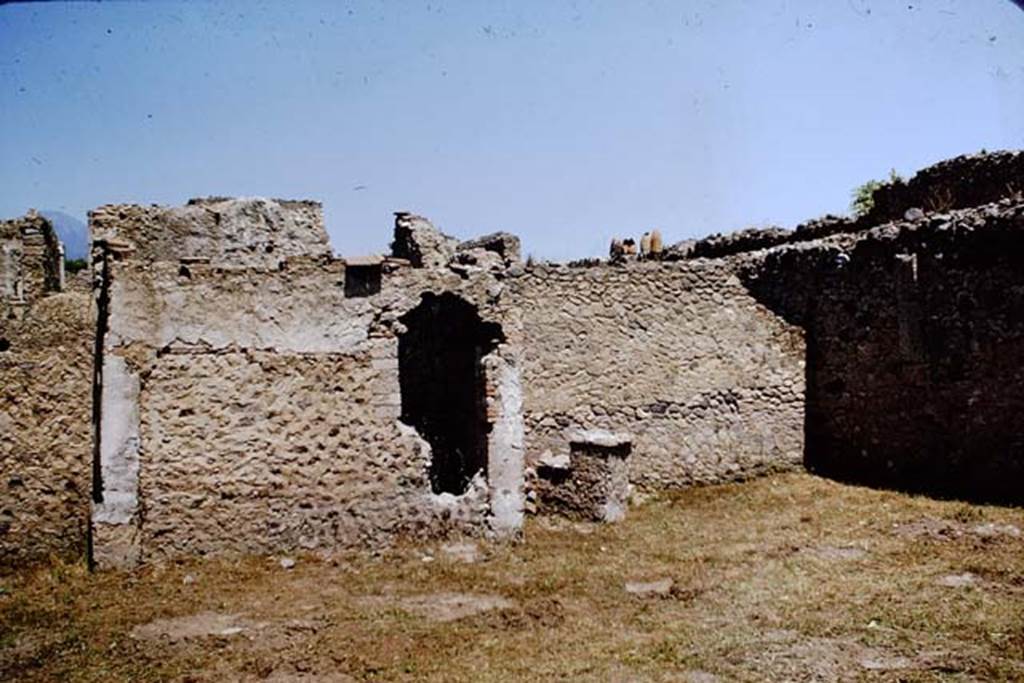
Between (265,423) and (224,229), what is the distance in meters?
5.16

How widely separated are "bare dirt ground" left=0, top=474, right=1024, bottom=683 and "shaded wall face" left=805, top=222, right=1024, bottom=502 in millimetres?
1015

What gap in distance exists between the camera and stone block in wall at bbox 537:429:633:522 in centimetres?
921

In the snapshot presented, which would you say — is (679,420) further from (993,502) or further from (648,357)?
(993,502)

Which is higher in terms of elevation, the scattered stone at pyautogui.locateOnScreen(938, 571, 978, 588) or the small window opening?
the small window opening

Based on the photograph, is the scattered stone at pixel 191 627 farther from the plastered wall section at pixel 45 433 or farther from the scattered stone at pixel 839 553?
the scattered stone at pixel 839 553

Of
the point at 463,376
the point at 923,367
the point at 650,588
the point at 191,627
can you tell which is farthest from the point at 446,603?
the point at 923,367

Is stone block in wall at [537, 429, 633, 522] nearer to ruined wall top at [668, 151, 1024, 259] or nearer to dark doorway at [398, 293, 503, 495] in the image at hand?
dark doorway at [398, 293, 503, 495]

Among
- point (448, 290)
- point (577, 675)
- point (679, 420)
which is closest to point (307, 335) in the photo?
point (448, 290)

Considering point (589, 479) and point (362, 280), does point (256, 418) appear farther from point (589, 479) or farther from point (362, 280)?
point (589, 479)

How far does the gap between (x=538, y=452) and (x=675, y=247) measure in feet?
20.1

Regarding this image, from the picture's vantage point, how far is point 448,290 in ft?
28.1

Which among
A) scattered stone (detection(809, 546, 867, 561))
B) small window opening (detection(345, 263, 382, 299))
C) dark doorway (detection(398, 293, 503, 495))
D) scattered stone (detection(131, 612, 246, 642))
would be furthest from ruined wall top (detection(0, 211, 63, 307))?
scattered stone (detection(809, 546, 867, 561))

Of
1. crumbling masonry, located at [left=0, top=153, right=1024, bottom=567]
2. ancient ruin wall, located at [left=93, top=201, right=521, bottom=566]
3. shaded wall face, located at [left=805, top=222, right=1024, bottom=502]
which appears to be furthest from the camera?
shaded wall face, located at [left=805, top=222, right=1024, bottom=502]

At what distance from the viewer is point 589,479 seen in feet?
30.5
